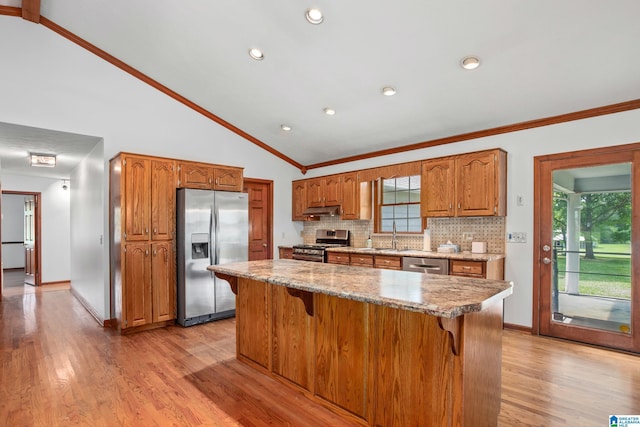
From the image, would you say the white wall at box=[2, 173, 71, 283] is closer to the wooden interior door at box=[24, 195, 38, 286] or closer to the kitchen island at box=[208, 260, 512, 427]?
the wooden interior door at box=[24, 195, 38, 286]

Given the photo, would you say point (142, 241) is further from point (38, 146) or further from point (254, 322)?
point (38, 146)

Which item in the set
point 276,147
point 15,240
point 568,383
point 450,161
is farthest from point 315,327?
point 15,240

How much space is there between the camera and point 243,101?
4746 mm

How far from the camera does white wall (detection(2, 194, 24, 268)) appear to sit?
380 inches

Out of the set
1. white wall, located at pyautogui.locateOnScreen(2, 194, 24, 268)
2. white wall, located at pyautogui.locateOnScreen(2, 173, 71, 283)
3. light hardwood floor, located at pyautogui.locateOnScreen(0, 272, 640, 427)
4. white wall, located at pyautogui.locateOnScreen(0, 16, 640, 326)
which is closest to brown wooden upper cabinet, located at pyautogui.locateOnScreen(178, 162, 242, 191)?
white wall, located at pyautogui.locateOnScreen(0, 16, 640, 326)

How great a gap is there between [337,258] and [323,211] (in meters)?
1.03

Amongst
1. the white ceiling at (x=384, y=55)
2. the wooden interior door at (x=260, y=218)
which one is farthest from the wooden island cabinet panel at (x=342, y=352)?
the wooden interior door at (x=260, y=218)

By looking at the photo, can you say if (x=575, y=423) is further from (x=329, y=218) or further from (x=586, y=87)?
(x=329, y=218)

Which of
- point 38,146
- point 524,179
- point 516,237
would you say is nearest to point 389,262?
point 516,237

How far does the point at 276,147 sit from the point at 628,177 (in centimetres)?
489

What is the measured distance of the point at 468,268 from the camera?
3756 millimetres

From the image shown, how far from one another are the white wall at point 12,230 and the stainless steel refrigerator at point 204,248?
29.2 ft

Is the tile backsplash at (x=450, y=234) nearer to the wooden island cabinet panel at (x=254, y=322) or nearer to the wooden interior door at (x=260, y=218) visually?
the wooden interior door at (x=260, y=218)

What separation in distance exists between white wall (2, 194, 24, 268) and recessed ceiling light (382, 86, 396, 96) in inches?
439
